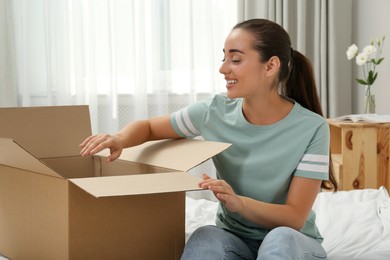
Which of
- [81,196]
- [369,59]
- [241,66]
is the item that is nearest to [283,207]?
[241,66]

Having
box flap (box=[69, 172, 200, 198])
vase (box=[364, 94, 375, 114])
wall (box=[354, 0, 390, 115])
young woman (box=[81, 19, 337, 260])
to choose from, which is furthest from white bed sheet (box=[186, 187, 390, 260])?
wall (box=[354, 0, 390, 115])

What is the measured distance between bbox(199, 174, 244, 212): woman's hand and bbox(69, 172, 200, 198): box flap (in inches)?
0.8

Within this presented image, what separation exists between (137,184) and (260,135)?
1.50 ft

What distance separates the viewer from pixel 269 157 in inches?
62.2

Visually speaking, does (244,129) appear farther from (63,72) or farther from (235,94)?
(63,72)

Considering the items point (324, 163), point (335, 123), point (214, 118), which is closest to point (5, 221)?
point (214, 118)

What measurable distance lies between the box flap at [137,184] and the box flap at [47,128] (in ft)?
1.33

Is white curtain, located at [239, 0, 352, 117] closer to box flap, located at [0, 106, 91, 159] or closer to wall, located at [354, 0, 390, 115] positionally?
wall, located at [354, 0, 390, 115]

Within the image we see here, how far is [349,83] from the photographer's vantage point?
3869 millimetres

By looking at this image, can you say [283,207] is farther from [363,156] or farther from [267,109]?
[363,156]

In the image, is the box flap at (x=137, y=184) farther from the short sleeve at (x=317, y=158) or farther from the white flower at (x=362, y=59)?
the white flower at (x=362, y=59)

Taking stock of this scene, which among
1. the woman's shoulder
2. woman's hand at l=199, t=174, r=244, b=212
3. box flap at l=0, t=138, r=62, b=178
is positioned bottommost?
woman's hand at l=199, t=174, r=244, b=212

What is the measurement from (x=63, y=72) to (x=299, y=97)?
2.15 m

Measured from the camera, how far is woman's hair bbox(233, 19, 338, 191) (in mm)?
1606
